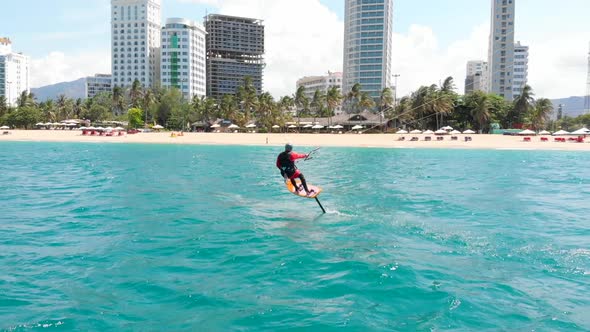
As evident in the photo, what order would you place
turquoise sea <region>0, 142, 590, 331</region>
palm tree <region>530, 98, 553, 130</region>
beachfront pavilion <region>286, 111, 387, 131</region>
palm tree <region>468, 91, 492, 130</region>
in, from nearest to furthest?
turquoise sea <region>0, 142, 590, 331</region>
palm tree <region>468, 91, 492, 130</region>
palm tree <region>530, 98, 553, 130</region>
beachfront pavilion <region>286, 111, 387, 131</region>

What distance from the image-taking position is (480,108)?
9731cm

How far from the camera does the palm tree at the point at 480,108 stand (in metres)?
97.0

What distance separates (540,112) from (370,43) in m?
92.1

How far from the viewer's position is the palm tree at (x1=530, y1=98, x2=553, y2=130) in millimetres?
97875

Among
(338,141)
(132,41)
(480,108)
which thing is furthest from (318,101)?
(132,41)

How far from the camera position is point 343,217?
17.2 meters

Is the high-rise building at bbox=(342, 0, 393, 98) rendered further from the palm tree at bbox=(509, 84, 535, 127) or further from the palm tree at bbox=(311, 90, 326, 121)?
the palm tree at bbox=(509, 84, 535, 127)

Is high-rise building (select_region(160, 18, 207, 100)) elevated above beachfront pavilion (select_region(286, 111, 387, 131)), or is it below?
above

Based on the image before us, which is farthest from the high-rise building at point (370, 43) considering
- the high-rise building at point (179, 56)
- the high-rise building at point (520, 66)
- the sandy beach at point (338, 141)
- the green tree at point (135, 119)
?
the sandy beach at point (338, 141)

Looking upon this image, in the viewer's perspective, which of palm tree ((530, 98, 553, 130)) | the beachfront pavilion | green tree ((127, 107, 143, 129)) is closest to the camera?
palm tree ((530, 98, 553, 130))

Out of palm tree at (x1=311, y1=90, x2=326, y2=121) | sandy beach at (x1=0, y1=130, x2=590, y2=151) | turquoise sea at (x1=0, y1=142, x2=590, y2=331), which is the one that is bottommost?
turquoise sea at (x1=0, y1=142, x2=590, y2=331)

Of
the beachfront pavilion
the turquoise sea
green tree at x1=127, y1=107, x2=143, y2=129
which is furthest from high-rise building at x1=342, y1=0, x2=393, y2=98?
the turquoise sea

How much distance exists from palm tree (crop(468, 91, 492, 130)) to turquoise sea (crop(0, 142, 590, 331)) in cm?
7908

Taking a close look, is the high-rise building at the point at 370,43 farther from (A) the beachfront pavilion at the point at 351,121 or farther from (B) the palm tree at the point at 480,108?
(B) the palm tree at the point at 480,108
